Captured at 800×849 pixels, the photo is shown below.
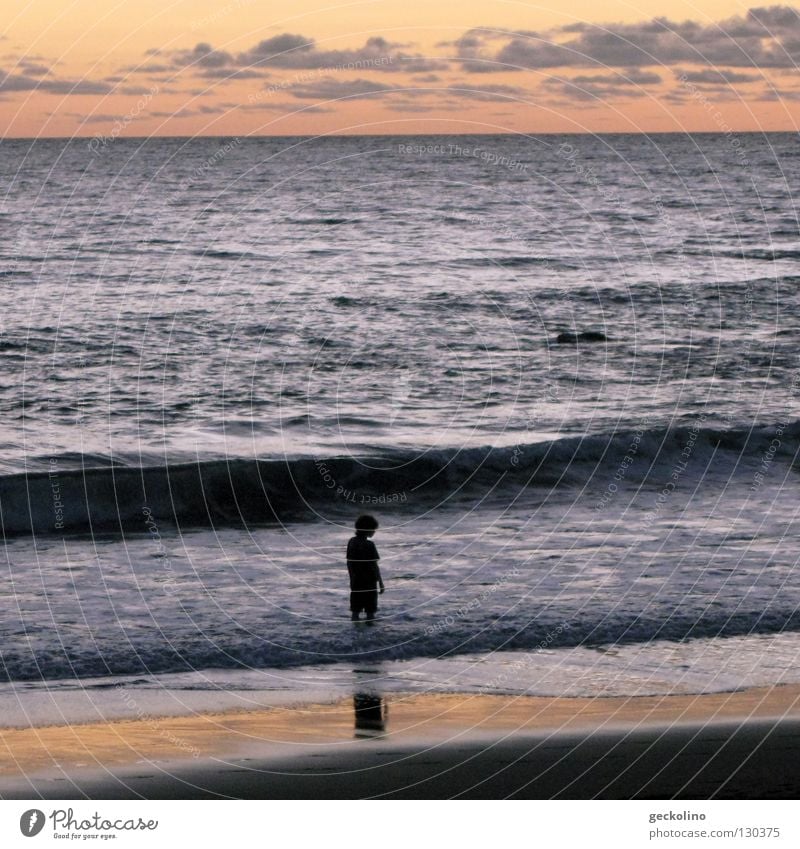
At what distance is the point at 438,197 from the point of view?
86.0 metres

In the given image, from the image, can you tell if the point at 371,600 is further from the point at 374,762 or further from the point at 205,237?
the point at 205,237

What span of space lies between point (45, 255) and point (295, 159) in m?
91.0

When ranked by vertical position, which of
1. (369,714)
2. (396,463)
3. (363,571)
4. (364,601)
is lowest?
(396,463)

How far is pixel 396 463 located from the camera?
26750 millimetres

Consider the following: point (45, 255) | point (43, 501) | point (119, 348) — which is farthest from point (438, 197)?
point (43, 501)

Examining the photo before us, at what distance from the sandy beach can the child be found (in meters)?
2.92

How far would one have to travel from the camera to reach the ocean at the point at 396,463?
1491 centimetres
